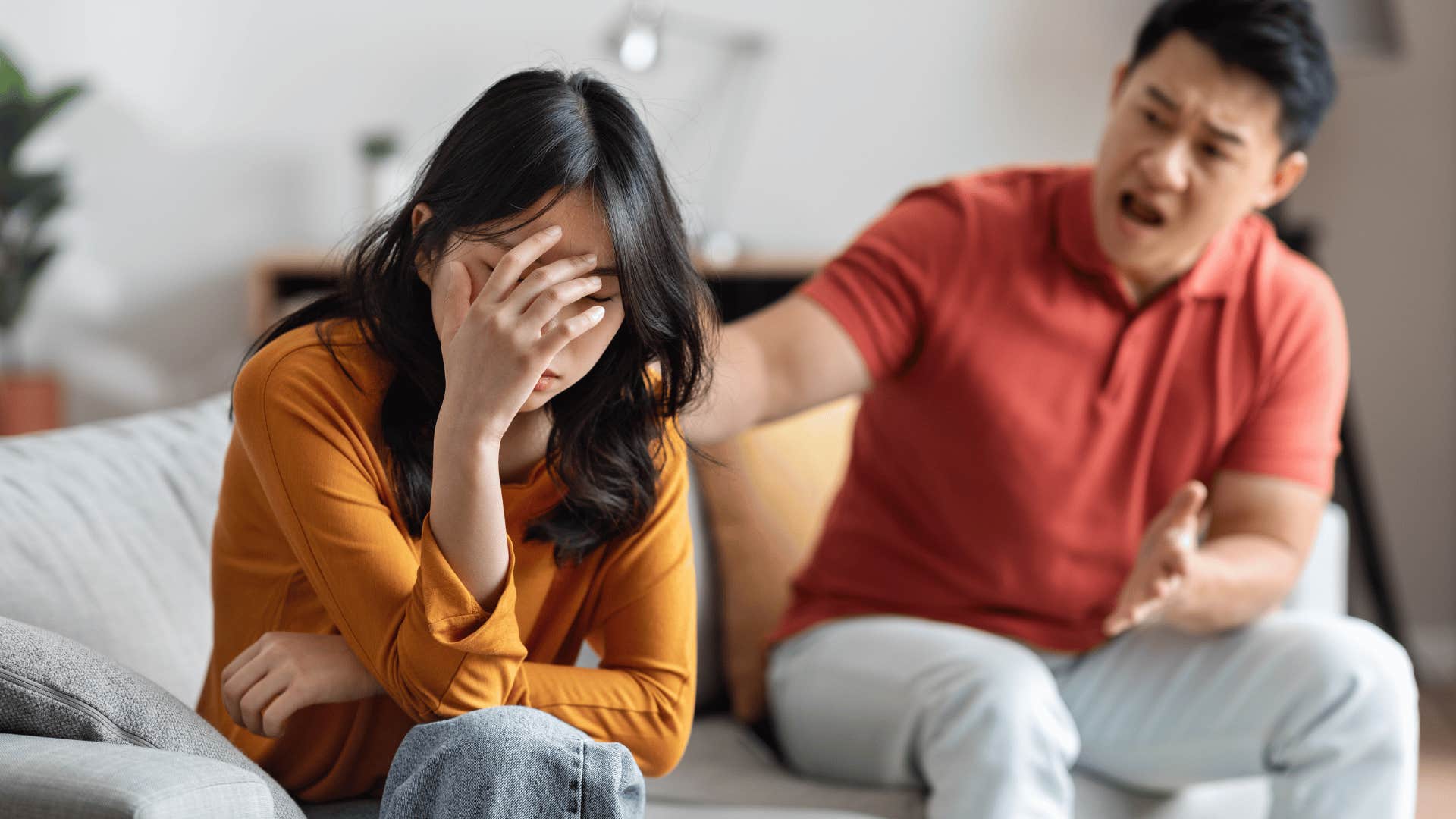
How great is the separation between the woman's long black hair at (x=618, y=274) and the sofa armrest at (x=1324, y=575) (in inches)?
36.5

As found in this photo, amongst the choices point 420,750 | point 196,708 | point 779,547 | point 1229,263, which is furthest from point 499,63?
point 420,750

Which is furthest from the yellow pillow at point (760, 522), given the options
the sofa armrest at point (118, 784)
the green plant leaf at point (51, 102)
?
the green plant leaf at point (51, 102)

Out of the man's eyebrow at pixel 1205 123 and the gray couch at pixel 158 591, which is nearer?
the gray couch at pixel 158 591

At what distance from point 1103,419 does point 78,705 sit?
3.46 feet

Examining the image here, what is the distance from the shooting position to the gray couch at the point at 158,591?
3.62ft

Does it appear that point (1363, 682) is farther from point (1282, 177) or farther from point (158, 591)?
point (158, 591)

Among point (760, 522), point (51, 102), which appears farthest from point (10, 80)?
point (760, 522)

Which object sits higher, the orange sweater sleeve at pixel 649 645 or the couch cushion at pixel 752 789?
the orange sweater sleeve at pixel 649 645

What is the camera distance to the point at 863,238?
4.97ft

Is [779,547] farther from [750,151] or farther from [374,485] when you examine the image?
[750,151]

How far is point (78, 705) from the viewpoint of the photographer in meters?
0.87

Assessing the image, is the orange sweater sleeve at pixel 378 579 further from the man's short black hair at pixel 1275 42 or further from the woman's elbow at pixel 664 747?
the man's short black hair at pixel 1275 42

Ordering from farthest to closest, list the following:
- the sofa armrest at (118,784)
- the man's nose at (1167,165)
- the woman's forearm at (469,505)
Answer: the man's nose at (1167,165), the woman's forearm at (469,505), the sofa armrest at (118,784)

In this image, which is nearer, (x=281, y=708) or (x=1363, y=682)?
(x=281, y=708)
